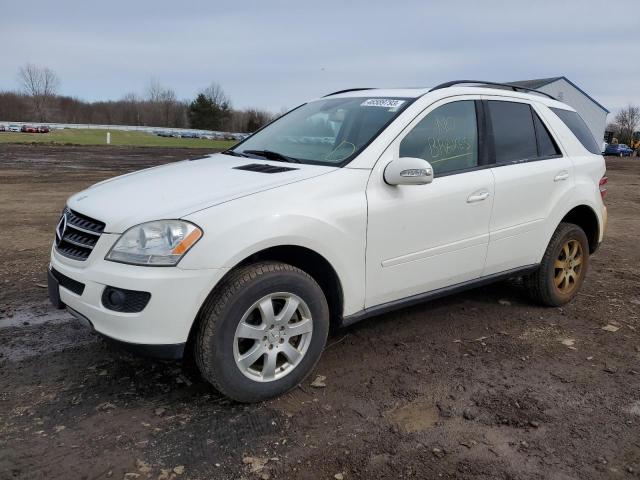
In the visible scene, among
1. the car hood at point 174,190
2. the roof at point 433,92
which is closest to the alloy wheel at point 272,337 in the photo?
the car hood at point 174,190

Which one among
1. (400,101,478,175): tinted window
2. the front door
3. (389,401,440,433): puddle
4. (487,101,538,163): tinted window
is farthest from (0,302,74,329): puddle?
(487,101,538,163): tinted window

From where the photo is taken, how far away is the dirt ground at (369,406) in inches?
106

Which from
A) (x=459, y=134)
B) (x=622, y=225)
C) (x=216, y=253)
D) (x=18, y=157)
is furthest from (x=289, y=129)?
(x=18, y=157)

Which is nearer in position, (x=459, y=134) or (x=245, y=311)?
(x=245, y=311)

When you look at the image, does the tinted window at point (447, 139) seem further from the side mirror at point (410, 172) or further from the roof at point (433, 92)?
the side mirror at point (410, 172)

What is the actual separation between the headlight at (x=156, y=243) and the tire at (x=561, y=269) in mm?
3225

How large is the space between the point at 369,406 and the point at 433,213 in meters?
1.33

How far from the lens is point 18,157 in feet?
77.2

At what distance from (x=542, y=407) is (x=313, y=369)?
1.42 metres

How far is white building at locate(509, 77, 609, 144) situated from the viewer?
56250mm

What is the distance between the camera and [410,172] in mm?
3428

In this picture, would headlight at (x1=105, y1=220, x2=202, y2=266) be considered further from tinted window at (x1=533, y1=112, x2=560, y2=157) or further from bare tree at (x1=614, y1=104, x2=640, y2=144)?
bare tree at (x1=614, y1=104, x2=640, y2=144)

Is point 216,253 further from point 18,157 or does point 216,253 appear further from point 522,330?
point 18,157

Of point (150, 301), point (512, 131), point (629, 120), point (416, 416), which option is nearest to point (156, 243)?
point (150, 301)
